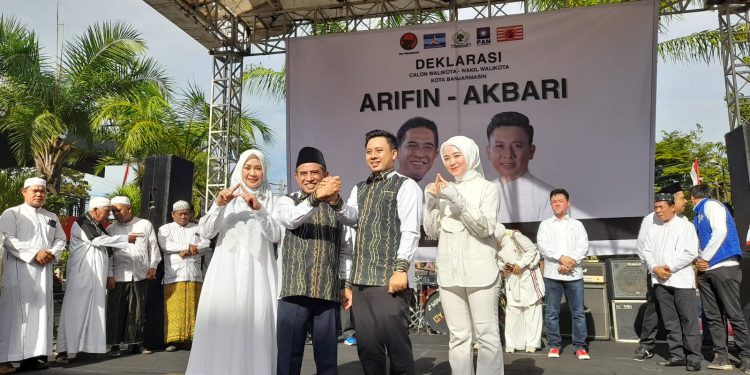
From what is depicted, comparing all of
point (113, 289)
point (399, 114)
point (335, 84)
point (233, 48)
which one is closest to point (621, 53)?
point (399, 114)

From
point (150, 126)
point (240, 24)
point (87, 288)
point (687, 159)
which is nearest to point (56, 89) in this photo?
point (150, 126)

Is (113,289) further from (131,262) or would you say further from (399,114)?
(399,114)

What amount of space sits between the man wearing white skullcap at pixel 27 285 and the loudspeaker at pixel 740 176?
639cm

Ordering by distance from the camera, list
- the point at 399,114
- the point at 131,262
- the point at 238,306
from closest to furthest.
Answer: the point at 238,306 → the point at 131,262 → the point at 399,114

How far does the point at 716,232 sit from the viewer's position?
5000 millimetres

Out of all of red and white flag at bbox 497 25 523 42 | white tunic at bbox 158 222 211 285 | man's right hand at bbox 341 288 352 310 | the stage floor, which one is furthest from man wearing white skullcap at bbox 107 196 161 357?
red and white flag at bbox 497 25 523 42

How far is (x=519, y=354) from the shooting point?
5.99 metres

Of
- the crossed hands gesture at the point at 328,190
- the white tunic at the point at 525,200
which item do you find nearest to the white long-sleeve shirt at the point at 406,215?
the crossed hands gesture at the point at 328,190

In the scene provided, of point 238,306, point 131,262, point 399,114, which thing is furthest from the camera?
point 399,114

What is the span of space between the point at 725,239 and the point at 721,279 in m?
0.35

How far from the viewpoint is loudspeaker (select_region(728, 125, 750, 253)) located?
5.61m

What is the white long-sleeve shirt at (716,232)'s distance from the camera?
4.99 m

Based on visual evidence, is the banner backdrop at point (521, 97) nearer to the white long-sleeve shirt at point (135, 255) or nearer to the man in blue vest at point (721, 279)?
the man in blue vest at point (721, 279)

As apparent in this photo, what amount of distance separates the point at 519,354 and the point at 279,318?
368cm
